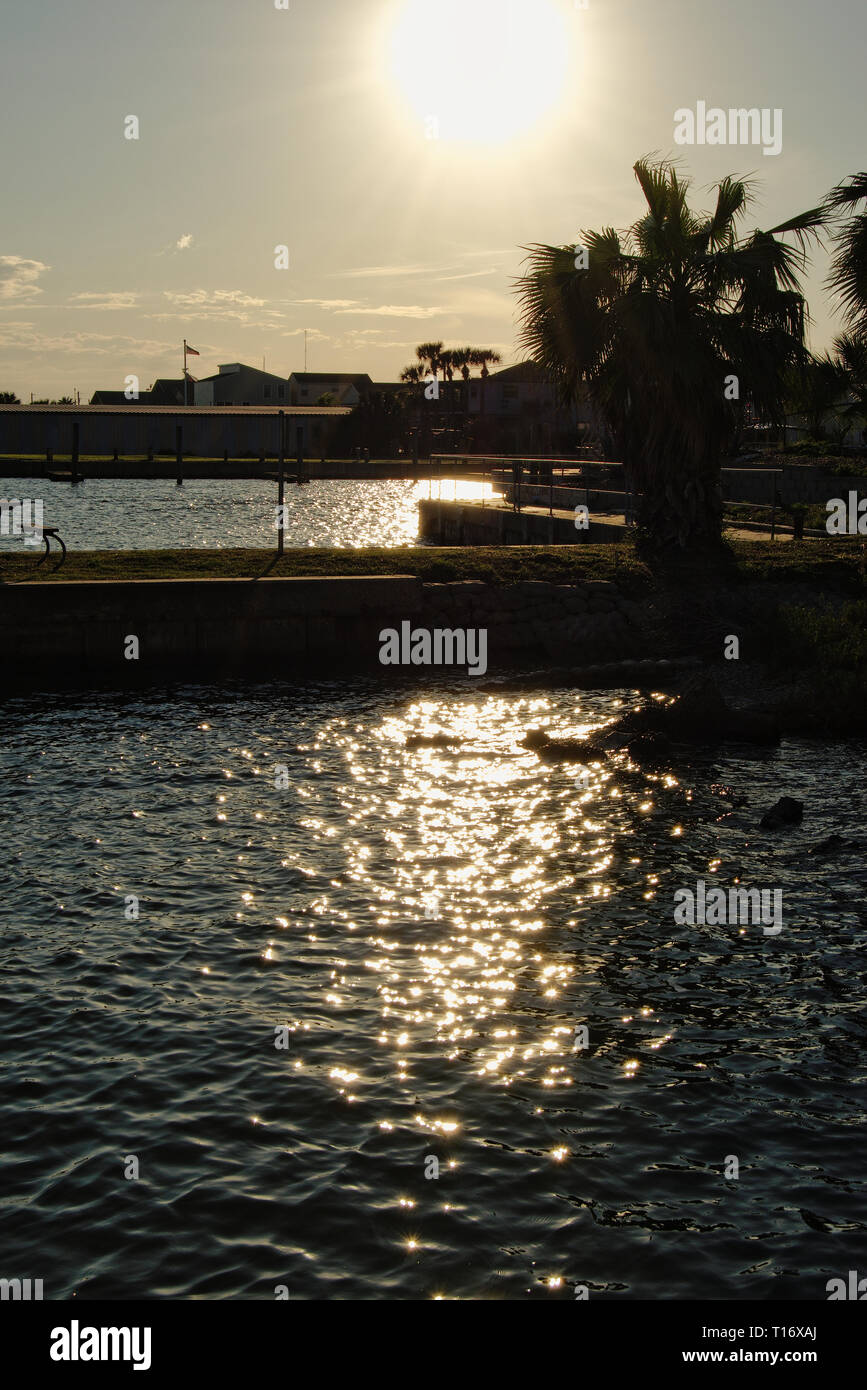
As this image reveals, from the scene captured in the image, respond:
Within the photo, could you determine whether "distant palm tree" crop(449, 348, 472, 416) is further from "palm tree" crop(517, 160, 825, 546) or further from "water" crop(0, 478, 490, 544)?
"palm tree" crop(517, 160, 825, 546)

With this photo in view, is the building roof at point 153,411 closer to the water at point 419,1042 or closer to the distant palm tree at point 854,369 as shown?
the distant palm tree at point 854,369

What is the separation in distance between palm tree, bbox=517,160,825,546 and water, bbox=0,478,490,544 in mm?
13322

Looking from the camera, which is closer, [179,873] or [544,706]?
[179,873]

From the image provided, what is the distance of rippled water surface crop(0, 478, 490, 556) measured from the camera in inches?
1720

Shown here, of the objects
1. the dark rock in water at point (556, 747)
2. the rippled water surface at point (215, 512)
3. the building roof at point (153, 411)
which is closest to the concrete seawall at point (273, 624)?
the dark rock in water at point (556, 747)

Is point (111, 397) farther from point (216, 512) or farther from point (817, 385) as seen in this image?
point (817, 385)

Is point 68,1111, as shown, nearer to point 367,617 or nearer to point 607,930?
point 607,930

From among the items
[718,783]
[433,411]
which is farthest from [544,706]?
[433,411]

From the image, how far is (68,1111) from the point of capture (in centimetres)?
698

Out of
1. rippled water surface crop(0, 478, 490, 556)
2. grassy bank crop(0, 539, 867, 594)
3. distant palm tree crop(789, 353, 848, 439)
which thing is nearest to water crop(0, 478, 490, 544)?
rippled water surface crop(0, 478, 490, 556)

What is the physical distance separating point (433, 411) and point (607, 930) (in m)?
115

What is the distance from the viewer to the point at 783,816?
1235cm

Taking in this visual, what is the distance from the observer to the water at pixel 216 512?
143 feet
